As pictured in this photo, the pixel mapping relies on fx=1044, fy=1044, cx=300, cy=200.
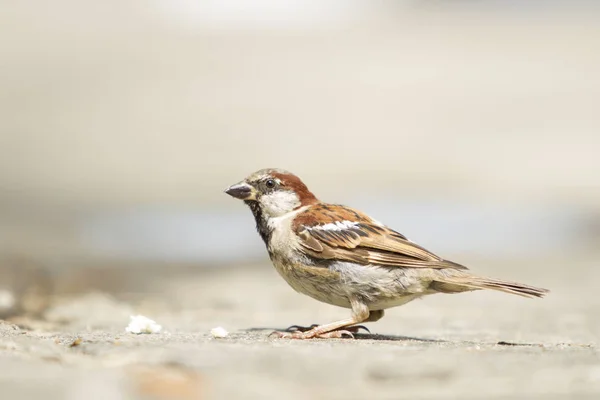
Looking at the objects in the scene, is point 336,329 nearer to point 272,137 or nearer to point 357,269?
point 357,269

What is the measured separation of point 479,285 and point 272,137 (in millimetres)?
10889

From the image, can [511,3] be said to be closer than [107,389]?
No

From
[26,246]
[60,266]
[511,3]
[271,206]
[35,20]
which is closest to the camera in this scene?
[271,206]

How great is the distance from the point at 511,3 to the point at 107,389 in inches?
1301

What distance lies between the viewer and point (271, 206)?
5801 millimetres

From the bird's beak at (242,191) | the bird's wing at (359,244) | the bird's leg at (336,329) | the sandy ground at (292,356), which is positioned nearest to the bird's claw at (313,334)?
the bird's leg at (336,329)

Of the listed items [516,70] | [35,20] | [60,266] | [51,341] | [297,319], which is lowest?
[51,341]

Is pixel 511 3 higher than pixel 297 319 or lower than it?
higher

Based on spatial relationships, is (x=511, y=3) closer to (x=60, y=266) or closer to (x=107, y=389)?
(x=60, y=266)

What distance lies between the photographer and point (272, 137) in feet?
52.4

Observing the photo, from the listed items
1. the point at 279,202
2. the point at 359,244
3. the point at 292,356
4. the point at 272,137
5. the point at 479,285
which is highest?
the point at 272,137

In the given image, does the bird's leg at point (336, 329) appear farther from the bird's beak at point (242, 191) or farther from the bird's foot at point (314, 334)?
the bird's beak at point (242, 191)

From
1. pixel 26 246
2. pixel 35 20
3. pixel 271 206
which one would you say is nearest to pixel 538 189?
pixel 26 246

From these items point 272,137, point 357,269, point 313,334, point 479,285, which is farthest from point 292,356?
point 272,137
